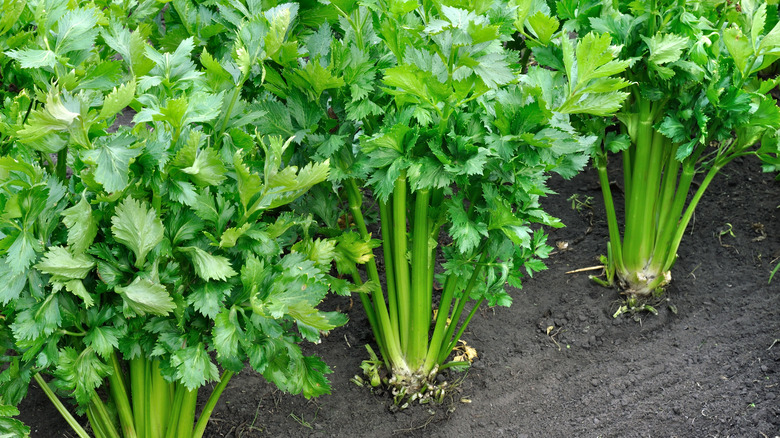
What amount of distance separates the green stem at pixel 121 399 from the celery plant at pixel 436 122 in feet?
2.24

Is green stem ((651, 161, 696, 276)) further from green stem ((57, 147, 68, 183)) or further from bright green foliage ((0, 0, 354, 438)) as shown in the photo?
green stem ((57, 147, 68, 183))

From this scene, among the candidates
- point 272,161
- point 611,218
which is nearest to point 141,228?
point 272,161

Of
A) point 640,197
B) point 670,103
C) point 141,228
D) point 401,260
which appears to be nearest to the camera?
point 141,228

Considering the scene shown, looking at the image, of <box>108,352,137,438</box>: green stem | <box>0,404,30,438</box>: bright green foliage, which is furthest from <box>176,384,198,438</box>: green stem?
<box>0,404,30,438</box>: bright green foliage

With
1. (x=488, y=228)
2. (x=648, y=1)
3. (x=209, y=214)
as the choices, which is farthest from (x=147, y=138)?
(x=648, y=1)

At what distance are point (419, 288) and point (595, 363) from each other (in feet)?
2.81

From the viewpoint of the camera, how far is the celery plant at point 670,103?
2279 millimetres

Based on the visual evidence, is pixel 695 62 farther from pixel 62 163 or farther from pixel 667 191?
pixel 62 163

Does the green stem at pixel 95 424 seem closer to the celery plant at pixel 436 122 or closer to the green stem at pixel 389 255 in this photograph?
the celery plant at pixel 436 122

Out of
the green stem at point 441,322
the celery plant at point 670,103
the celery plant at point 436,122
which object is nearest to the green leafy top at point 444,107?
the celery plant at point 436,122

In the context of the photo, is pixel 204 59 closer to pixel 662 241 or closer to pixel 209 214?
pixel 209 214

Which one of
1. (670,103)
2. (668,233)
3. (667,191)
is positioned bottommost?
(668,233)

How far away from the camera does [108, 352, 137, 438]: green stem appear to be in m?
1.76

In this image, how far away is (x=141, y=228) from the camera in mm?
1431
